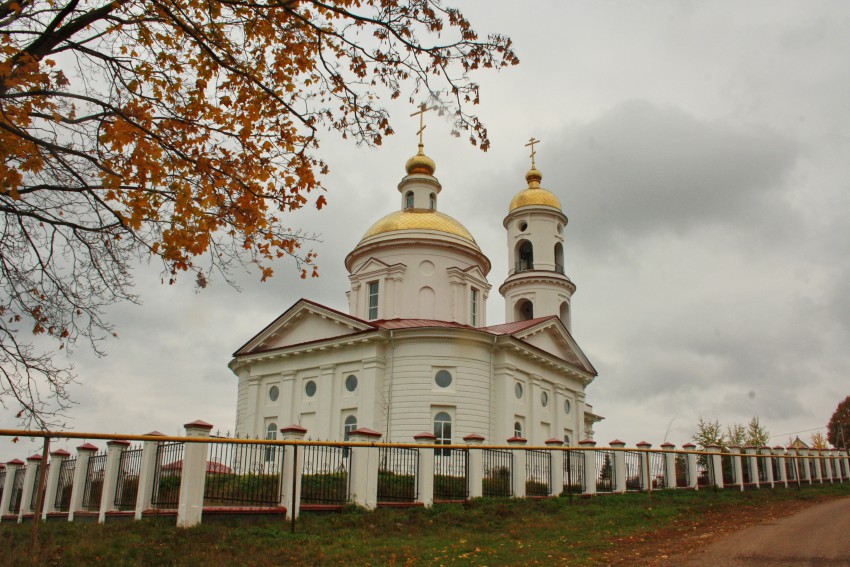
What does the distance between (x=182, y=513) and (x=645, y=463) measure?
41.5ft

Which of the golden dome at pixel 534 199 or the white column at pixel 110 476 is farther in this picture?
the golden dome at pixel 534 199

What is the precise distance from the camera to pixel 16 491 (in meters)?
18.2

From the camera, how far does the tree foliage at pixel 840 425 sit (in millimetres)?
63406

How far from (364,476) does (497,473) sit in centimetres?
421

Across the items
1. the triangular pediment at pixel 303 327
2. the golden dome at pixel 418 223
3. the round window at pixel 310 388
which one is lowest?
the round window at pixel 310 388

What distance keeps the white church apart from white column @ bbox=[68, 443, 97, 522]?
41.0 feet

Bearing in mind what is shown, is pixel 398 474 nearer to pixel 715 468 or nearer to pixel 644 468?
pixel 644 468

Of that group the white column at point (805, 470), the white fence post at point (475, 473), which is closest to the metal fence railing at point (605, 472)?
the white fence post at point (475, 473)

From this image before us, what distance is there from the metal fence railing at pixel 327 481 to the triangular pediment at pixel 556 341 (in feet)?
53.0

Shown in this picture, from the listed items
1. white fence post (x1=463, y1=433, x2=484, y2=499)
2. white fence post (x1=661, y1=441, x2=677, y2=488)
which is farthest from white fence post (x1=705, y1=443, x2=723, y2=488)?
white fence post (x1=463, y1=433, x2=484, y2=499)

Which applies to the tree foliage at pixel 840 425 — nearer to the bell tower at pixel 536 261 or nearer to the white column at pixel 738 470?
the bell tower at pixel 536 261

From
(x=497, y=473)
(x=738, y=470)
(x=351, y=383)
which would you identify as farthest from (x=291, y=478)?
(x=738, y=470)

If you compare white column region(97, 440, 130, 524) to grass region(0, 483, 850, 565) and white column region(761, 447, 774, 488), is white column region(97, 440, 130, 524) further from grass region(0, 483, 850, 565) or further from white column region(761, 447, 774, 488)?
white column region(761, 447, 774, 488)

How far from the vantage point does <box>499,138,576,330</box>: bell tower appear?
3728 cm
